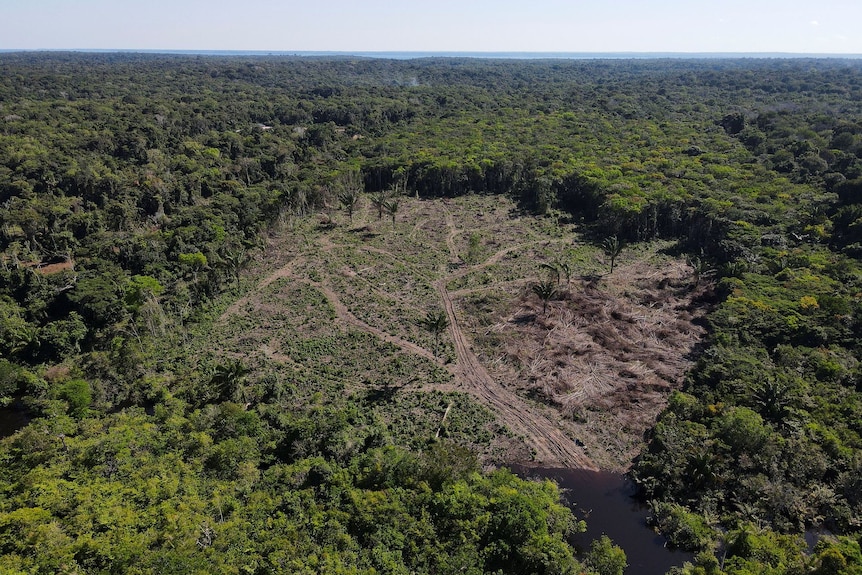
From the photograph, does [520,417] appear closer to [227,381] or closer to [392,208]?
[227,381]

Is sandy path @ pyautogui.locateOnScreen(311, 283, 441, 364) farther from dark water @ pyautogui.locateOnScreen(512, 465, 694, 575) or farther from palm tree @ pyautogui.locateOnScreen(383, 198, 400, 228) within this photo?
palm tree @ pyautogui.locateOnScreen(383, 198, 400, 228)

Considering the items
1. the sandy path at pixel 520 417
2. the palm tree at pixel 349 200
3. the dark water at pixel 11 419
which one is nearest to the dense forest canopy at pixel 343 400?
the dark water at pixel 11 419

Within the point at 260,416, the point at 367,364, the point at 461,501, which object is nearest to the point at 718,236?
the point at 367,364

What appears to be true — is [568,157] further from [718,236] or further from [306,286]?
[306,286]

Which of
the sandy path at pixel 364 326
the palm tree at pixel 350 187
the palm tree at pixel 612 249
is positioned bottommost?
the sandy path at pixel 364 326

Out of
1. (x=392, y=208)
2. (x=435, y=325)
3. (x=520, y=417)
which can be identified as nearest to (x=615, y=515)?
(x=520, y=417)

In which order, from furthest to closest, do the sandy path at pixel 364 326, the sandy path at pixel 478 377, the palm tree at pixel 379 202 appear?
the palm tree at pixel 379 202 < the sandy path at pixel 364 326 < the sandy path at pixel 478 377

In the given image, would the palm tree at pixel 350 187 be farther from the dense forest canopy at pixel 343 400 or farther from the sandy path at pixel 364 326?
the sandy path at pixel 364 326
